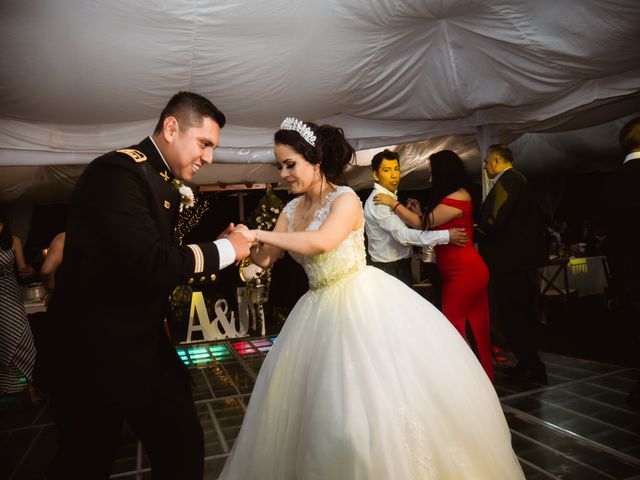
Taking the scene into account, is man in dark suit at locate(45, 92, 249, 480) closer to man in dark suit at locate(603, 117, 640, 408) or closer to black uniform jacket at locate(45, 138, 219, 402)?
black uniform jacket at locate(45, 138, 219, 402)

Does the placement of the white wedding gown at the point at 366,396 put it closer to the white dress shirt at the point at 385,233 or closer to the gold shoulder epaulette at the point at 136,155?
the gold shoulder epaulette at the point at 136,155

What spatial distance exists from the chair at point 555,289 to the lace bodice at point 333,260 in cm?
526

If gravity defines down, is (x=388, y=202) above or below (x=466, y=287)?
above

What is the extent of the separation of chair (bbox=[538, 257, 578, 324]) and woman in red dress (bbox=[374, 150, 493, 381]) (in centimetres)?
366

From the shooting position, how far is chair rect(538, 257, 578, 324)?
271 inches

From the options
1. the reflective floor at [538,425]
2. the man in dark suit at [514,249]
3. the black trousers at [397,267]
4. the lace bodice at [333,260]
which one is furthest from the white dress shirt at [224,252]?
the man in dark suit at [514,249]

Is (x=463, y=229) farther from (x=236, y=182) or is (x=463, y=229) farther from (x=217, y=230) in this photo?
(x=217, y=230)

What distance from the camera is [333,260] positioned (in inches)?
89.7

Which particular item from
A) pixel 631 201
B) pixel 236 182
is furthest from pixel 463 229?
pixel 236 182

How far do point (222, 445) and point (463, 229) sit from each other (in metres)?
2.34

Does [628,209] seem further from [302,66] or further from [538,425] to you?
[302,66]

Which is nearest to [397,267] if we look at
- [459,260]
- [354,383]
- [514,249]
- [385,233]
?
[385,233]

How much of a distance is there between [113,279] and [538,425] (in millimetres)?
2924

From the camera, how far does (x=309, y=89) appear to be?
4.18 metres
